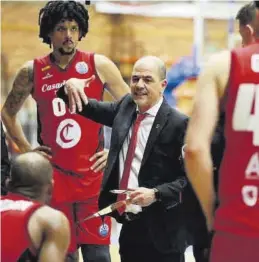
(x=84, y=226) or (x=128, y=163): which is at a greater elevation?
(x=128, y=163)

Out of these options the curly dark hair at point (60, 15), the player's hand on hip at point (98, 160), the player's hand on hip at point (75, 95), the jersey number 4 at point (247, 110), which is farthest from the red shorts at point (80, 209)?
the jersey number 4 at point (247, 110)

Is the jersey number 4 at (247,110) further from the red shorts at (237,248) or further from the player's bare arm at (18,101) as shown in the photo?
the player's bare arm at (18,101)

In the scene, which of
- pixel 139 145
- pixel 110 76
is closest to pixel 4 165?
pixel 110 76

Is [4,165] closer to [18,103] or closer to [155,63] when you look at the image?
[18,103]

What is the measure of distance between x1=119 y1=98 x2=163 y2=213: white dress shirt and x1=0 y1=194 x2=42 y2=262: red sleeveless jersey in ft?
3.67

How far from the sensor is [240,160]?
9.83ft

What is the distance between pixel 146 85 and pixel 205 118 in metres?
1.64

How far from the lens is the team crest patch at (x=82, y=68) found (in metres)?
5.42

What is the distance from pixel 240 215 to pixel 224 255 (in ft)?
0.51

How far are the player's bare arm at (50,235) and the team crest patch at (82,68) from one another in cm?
201

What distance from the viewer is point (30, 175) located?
3557 millimetres

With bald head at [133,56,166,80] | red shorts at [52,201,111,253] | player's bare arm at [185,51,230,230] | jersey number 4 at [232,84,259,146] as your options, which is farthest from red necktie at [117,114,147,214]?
jersey number 4 at [232,84,259,146]

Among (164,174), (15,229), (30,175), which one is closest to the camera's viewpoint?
(15,229)

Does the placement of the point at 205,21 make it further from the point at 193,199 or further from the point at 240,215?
the point at 240,215
